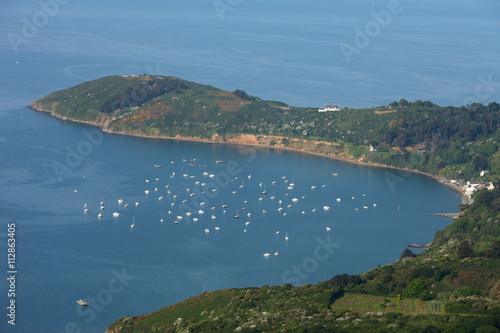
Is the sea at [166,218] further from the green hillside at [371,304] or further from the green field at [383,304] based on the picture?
the green field at [383,304]

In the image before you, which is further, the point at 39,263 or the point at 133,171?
the point at 133,171

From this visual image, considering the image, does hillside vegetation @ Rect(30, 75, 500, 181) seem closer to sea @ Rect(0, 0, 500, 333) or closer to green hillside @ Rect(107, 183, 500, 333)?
sea @ Rect(0, 0, 500, 333)

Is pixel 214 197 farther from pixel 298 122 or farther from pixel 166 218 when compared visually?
pixel 298 122

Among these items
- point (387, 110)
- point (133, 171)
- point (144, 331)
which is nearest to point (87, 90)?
point (133, 171)

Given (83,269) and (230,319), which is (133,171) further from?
(230,319)

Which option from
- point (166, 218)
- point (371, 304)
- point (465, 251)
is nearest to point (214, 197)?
point (166, 218)

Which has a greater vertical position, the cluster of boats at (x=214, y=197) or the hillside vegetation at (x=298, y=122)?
the hillside vegetation at (x=298, y=122)

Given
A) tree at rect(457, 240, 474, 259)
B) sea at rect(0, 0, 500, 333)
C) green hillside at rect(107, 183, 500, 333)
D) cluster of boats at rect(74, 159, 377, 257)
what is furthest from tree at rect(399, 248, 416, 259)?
cluster of boats at rect(74, 159, 377, 257)

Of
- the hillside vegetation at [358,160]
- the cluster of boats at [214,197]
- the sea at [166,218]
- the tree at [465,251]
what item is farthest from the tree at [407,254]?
the cluster of boats at [214,197]

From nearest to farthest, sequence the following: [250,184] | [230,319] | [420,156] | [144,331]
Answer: [230,319] → [144,331] → [250,184] → [420,156]
